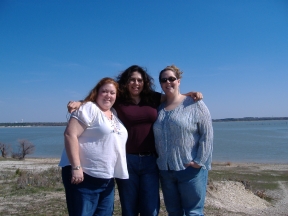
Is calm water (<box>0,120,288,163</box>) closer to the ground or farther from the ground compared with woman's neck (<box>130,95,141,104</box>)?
closer to the ground

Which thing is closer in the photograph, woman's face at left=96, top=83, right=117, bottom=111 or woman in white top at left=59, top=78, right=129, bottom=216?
woman in white top at left=59, top=78, right=129, bottom=216

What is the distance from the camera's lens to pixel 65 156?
10.6 ft

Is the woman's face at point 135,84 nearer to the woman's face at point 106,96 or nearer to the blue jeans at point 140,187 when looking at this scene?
the woman's face at point 106,96

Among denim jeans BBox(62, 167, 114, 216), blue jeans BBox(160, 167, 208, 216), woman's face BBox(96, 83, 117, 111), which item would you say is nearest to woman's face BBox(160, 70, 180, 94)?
woman's face BBox(96, 83, 117, 111)

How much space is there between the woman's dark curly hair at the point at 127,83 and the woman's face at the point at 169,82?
0.24 metres

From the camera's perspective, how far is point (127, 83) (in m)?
3.69

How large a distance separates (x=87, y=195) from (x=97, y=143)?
1.78ft

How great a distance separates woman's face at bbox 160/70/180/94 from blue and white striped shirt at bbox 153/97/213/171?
27cm

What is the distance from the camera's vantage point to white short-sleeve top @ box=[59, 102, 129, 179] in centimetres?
311

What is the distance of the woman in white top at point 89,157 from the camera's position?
10.0 feet

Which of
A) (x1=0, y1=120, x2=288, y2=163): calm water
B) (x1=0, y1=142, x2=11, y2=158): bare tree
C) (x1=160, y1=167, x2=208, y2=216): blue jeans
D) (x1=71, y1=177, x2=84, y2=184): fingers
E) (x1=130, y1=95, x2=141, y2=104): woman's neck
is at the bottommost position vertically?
(x1=0, y1=120, x2=288, y2=163): calm water

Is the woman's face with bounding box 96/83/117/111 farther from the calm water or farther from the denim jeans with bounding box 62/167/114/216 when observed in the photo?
the calm water

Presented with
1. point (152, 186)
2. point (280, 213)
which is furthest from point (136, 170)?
point (280, 213)

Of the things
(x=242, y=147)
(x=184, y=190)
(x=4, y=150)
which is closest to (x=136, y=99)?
(x=184, y=190)
